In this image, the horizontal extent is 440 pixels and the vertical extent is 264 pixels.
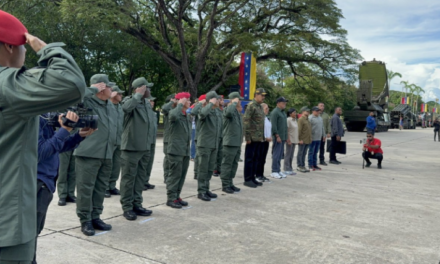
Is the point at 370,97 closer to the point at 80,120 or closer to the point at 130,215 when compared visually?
the point at 130,215

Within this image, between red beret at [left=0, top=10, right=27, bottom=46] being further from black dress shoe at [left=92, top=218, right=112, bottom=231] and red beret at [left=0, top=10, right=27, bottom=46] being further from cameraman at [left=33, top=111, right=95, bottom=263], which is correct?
black dress shoe at [left=92, top=218, right=112, bottom=231]

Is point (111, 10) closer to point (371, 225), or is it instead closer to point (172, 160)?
point (172, 160)

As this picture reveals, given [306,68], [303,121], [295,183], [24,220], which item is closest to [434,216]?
[295,183]

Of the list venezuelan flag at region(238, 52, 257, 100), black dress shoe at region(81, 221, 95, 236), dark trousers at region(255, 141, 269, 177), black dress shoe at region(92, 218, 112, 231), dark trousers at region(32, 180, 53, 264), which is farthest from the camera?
venezuelan flag at region(238, 52, 257, 100)

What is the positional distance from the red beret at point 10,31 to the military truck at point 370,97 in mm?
31015

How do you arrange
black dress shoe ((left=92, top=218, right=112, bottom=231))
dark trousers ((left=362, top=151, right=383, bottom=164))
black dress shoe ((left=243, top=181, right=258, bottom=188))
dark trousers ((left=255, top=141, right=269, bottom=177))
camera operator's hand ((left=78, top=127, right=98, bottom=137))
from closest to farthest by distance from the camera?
camera operator's hand ((left=78, top=127, right=98, bottom=137)), black dress shoe ((left=92, top=218, right=112, bottom=231)), black dress shoe ((left=243, top=181, right=258, bottom=188)), dark trousers ((left=255, top=141, right=269, bottom=177)), dark trousers ((left=362, top=151, right=383, bottom=164))

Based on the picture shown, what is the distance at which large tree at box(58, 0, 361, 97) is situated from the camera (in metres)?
19.8

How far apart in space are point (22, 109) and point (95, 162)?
3.00 metres

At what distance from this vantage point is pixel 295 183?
8406mm

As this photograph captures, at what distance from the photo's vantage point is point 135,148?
5.21m

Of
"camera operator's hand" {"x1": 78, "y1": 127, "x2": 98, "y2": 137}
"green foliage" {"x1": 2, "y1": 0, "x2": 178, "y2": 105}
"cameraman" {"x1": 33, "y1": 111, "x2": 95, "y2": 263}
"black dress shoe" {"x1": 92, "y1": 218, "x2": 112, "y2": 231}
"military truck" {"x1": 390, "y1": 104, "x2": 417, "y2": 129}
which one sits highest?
"green foliage" {"x1": 2, "y1": 0, "x2": 178, "y2": 105}

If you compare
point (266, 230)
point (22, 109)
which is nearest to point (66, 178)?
point (266, 230)

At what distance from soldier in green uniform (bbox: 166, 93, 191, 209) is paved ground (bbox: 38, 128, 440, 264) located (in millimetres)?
236

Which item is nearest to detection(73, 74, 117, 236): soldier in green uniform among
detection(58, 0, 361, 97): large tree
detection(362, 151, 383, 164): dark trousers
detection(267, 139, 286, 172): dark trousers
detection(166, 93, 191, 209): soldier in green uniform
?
detection(166, 93, 191, 209): soldier in green uniform
